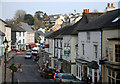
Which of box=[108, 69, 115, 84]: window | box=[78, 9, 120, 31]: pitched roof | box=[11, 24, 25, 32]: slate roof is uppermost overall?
box=[11, 24, 25, 32]: slate roof

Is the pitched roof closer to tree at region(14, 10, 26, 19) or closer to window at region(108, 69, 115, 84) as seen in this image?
window at region(108, 69, 115, 84)

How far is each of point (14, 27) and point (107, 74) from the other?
7143cm

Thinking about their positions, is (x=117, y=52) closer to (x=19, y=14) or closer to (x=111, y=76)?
(x=111, y=76)

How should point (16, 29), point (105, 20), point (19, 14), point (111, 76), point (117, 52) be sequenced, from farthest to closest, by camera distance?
point (19, 14)
point (16, 29)
point (105, 20)
point (111, 76)
point (117, 52)

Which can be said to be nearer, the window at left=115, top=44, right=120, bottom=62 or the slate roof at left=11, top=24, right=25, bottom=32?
the window at left=115, top=44, right=120, bottom=62

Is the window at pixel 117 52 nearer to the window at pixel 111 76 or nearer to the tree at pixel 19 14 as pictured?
the window at pixel 111 76

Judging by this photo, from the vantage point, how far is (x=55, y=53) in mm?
45562

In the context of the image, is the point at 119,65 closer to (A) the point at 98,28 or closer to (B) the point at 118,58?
(B) the point at 118,58

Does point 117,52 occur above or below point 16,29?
below

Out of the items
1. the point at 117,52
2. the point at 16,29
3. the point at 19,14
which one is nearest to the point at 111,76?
the point at 117,52

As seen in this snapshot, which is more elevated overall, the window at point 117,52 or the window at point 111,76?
the window at point 117,52

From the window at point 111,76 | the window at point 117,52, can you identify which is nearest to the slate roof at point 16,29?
the window at point 111,76

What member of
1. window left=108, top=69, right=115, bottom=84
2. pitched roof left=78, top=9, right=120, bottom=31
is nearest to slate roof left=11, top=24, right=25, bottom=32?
pitched roof left=78, top=9, right=120, bottom=31

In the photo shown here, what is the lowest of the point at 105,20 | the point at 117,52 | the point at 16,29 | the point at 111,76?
the point at 111,76
